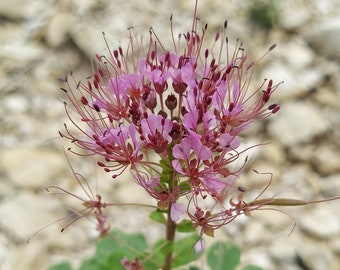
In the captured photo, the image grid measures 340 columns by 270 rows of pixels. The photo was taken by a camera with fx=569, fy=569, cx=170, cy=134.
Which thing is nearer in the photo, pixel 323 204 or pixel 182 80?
pixel 182 80

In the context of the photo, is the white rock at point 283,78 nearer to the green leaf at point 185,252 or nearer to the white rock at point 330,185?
the white rock at point 330,185

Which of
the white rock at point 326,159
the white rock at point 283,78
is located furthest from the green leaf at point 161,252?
the white rock at point 283,78

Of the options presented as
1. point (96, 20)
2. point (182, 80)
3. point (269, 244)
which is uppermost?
point (96, 20)

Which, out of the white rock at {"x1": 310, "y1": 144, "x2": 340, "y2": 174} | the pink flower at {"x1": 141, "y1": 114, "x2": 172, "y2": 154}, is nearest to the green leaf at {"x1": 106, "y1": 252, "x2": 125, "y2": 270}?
the pink flower at {"x1": 141, "y1": 114, "x2": 172, "y2": 154}

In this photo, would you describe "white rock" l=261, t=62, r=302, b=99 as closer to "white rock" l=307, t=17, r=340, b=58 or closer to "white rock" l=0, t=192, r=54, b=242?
"white rock" l=307, t=17, r=340, b=58

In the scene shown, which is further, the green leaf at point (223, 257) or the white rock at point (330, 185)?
the white rock at point (330, 185)

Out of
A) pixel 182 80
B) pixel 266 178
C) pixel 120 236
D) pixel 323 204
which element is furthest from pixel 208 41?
pixel 182 80

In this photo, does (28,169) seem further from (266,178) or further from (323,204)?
(323,204)
